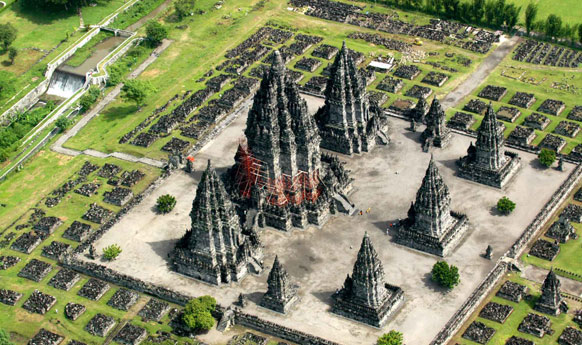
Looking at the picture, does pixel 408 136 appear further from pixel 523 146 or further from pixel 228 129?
pixel 228 129

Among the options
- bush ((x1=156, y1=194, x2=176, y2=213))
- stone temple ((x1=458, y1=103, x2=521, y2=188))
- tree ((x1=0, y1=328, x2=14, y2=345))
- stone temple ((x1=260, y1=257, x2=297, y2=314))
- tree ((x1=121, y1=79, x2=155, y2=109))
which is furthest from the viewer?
tree ((x1=121, y1=79, x2=155, y2=109))

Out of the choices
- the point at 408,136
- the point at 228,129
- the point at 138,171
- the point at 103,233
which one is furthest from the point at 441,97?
the point at 103,233

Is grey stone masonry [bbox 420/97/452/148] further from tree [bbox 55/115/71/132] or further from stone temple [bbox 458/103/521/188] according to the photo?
tree [bbox 55/115/71/132]

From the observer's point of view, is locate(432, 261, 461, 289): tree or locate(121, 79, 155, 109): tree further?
locate(121, 79, 155, 109): tree

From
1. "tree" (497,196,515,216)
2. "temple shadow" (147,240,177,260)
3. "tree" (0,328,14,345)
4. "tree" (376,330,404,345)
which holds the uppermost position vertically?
"tree" (497,196,515,216)

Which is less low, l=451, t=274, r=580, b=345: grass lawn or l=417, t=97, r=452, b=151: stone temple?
l=417, t=97, r=452, b=151: stone temple

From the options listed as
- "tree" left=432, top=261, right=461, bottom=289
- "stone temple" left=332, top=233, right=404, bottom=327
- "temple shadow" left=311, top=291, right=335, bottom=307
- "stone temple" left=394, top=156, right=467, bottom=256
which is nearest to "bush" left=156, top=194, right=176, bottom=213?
"temple shadow" left=311, top=291, right=335, bottom=307

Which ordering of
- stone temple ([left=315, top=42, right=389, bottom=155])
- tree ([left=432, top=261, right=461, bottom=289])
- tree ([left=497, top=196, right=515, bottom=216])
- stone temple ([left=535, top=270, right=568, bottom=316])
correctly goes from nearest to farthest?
stone temple ([left=535, top=270, right=568, bottom=316]), tree ([left=432, top=261, right=461, bottom=289]), tree ([left=497, top=196, right=515, bottom=216]), stone temple ([left=315, top=42, right=389, bottom=155])

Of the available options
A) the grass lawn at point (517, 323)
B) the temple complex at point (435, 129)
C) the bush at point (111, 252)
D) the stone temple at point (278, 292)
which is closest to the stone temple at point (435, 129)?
the temple complex at point (435, 129)
